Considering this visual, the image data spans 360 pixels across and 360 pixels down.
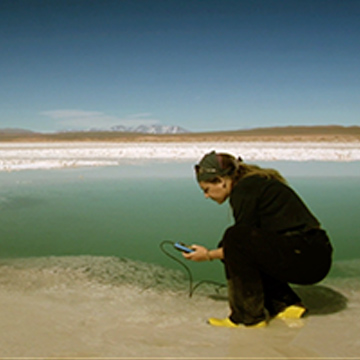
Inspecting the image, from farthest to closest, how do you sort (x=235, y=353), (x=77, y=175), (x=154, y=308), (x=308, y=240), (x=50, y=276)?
(x=77, y=175), (x=50, y=276), (x=154, y=308), (x=308, y=240), (x=235, y=353)

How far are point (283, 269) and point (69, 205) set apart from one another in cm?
415

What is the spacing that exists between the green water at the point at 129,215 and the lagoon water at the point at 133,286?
0.01 metres

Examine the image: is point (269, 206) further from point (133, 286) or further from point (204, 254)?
point (133, 286)

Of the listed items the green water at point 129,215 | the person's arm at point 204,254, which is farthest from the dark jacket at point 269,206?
the green water at point 129,215

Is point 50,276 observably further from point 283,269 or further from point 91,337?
point 283,269

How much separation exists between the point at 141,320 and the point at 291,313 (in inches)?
28.8

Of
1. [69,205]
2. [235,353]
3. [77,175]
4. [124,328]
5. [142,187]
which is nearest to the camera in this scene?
[235,353]

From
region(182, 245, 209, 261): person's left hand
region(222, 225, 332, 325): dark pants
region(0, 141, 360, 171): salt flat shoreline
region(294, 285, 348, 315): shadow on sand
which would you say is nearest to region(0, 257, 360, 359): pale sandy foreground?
region(294, 285, 348, 315): shadow on sand

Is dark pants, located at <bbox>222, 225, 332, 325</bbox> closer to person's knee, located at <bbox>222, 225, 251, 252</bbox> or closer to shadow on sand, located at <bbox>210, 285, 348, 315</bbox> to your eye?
person's knee, located at <bbox>222, 225, 251, 252</bbox>

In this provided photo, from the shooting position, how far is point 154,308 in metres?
A: 2.44

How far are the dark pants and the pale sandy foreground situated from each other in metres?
0.13

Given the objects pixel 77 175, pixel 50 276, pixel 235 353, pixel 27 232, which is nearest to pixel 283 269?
pixel 235 353

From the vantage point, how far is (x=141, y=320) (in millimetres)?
2248

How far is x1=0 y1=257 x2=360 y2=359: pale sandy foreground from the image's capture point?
1866 mm
